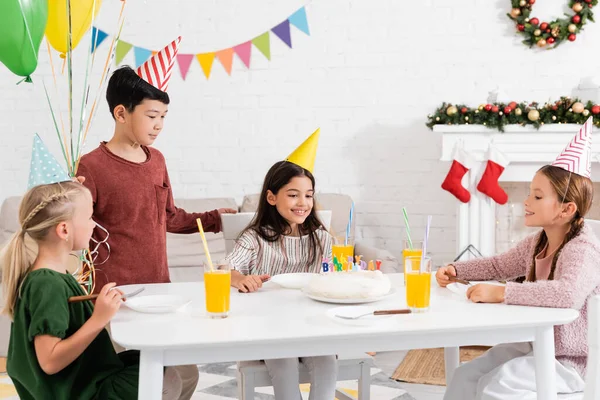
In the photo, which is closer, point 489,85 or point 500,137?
point 500,137

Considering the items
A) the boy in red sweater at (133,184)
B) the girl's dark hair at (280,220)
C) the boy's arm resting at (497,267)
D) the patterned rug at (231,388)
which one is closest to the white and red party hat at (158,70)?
the boy in red sweater at (133,184)

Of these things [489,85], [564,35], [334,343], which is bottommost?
[334,343]

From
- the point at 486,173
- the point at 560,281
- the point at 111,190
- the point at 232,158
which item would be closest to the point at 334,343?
the point at 560,281

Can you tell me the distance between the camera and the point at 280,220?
8.46ft

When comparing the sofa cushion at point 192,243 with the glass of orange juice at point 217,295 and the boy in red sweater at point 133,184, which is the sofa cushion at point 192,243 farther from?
the glass of orange juice at point 217,295

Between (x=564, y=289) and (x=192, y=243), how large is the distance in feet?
8.68

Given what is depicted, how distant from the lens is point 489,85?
4.28 metres

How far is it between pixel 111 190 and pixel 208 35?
2.32 metres

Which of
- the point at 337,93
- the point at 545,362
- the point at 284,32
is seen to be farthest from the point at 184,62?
the point at 545,362

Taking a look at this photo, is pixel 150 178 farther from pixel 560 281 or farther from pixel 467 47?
pixel 467 47

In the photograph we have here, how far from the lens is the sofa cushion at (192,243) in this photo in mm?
4043

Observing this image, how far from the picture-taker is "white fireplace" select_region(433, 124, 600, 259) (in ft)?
12.5

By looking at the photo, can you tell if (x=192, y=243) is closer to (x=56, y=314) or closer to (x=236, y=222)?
(x=236, y=222)

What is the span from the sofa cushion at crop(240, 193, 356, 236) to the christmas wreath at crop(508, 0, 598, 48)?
1346mm
